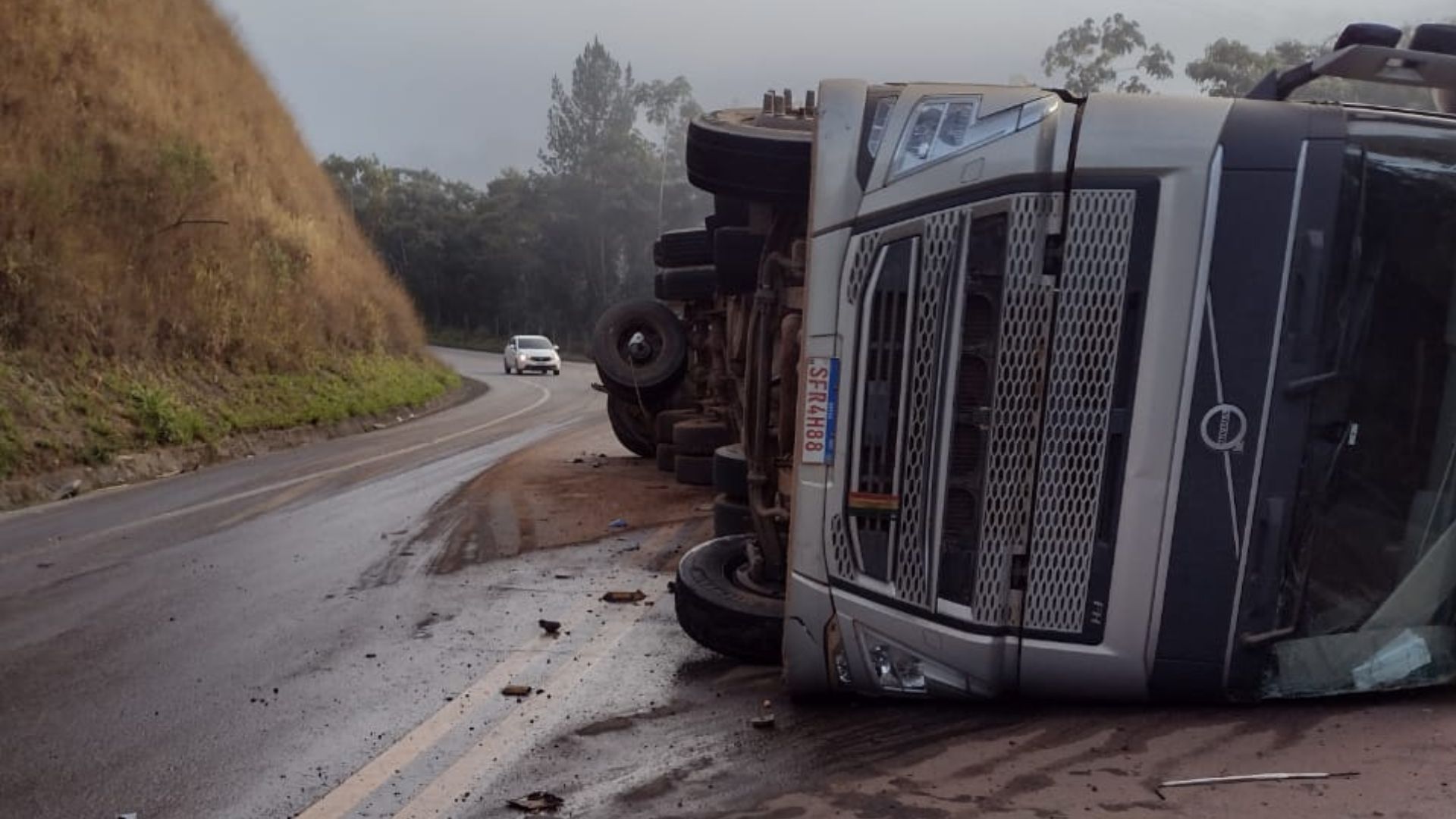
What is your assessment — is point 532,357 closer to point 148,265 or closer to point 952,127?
point 148,265

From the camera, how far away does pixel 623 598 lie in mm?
7207

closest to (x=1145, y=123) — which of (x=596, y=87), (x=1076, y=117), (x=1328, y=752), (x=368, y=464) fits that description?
(x=1076, y=117)

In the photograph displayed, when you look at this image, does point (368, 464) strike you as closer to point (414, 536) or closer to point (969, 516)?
point (414, 536)

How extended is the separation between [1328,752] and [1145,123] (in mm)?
2010

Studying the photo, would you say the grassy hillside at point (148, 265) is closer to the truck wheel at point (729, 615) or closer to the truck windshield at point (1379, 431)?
the truck wheel at point (729, 615)

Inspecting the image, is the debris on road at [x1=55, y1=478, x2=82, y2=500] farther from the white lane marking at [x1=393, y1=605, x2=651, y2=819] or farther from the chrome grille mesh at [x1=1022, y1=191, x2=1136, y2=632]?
the chrome grille mesh at [x1=1022, y1=191, x2=1136, y2=632]

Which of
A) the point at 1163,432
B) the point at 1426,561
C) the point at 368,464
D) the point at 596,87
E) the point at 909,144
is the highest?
the point at 596,87

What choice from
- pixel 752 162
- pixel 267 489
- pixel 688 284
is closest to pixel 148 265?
pixel 267 489

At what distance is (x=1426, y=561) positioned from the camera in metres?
4.29

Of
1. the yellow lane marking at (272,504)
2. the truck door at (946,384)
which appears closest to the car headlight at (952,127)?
the truck door at (946,384)

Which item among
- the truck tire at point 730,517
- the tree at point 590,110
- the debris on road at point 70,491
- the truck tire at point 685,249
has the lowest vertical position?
the debris on road at point 70,491

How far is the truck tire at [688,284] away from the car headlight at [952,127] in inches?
255

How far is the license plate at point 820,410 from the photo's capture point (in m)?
4.57

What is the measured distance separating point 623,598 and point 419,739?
250cm
